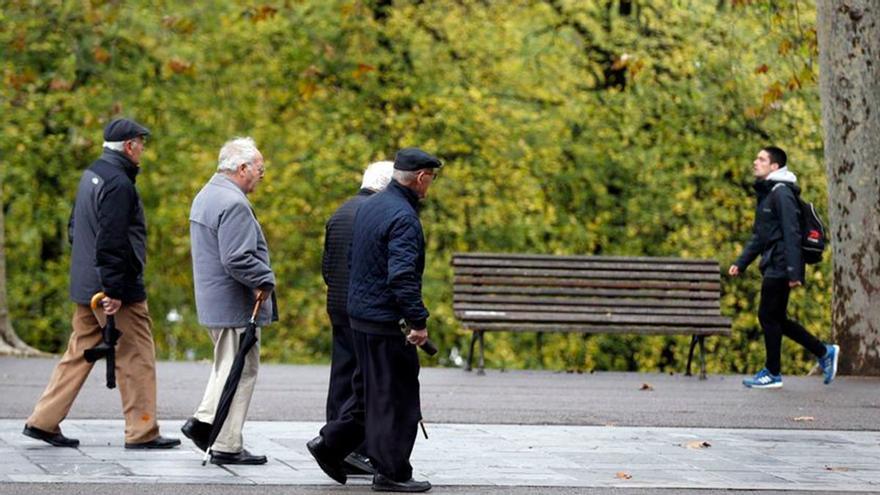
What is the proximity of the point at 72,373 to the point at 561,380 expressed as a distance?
6.38m

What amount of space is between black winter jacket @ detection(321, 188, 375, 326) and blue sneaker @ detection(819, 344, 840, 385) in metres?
6.63

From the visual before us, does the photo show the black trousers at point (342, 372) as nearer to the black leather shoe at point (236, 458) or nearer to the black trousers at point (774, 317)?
the black leather shoe at point (236, 458)

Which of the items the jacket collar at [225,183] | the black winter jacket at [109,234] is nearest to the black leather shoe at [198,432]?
the black winter jacket at [109,234]

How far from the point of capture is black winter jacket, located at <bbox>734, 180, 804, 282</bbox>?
1411 cm

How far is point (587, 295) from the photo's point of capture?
16.4 m

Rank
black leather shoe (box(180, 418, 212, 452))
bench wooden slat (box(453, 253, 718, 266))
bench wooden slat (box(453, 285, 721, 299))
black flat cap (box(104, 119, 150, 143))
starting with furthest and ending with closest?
bench wooden slat (box(453, 253, 718, 266)) < bench wooden slat (box(453, 285, 721, 299)) < black flat cap (box(104, 119, 150, 143)) < black leather shoe (box(180, 418, 212, 452))

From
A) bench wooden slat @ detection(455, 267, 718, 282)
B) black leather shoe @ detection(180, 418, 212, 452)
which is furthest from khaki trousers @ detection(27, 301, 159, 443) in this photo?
bench wooden slat @ detection(455, 267, 718, 282)

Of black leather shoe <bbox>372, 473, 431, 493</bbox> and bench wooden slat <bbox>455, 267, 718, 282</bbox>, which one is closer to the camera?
black leather shoe <bbox>372, 473, 431, 493</bbox>

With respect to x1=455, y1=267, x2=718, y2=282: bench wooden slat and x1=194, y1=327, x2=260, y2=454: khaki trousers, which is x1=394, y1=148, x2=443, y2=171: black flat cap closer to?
x1=194, y1=327, x2=260, y2=454: khaki trousers

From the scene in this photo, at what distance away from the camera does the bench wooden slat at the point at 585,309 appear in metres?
16.0

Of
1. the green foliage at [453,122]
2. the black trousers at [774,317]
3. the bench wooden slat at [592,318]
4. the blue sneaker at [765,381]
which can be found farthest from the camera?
the green foliage at [453,122]

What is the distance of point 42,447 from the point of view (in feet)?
32.5

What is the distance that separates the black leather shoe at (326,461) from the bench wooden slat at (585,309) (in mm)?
7058

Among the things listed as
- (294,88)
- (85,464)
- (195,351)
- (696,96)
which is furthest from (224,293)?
(195,351)
